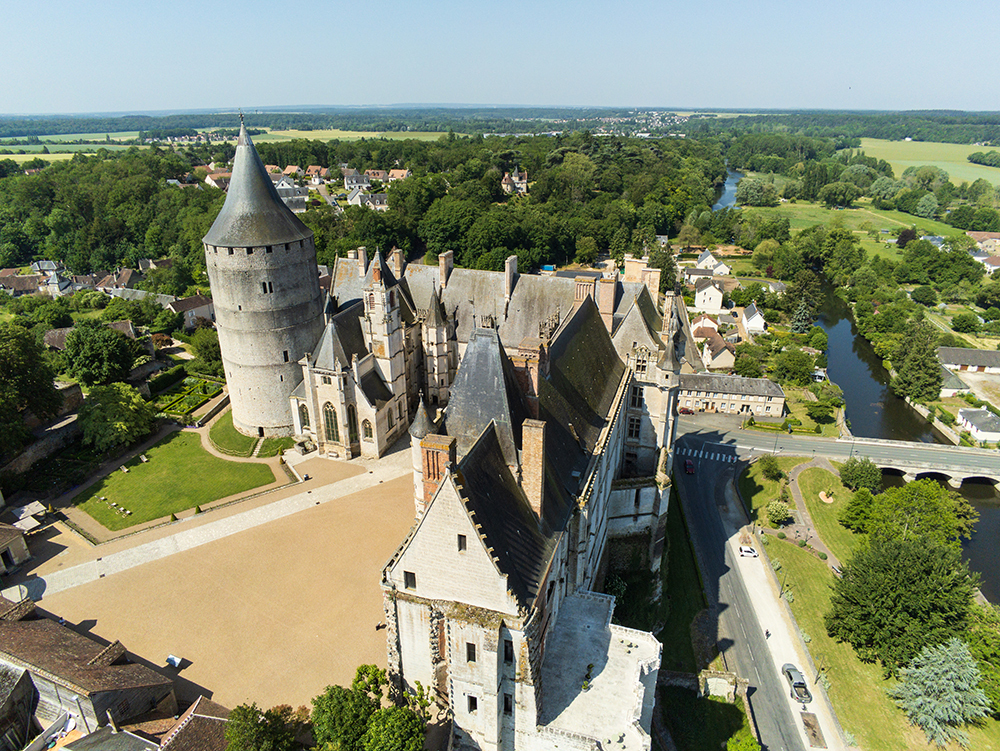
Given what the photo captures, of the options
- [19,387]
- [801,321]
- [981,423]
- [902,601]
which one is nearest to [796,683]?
[902,601]

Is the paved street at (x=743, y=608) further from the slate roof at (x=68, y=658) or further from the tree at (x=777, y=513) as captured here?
the slate roof at (x=68, y=658)

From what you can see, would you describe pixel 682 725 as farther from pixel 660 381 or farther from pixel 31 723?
pixel 31 723

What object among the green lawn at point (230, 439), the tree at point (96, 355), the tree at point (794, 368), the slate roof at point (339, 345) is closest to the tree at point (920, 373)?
the tree at point (794, 368)

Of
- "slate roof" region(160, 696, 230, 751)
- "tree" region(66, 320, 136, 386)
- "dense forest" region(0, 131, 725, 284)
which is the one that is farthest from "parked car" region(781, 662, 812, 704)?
"dense forest" region(0, 131, 725, 284)

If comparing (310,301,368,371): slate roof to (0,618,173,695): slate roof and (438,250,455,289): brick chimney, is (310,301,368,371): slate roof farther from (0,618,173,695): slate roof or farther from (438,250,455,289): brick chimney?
(0,618,173,695): slate roof

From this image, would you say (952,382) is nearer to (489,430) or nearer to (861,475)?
(861,475)
